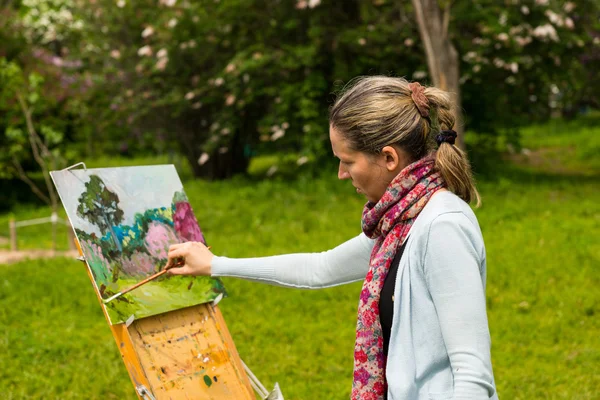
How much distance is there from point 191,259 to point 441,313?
0.98 meters

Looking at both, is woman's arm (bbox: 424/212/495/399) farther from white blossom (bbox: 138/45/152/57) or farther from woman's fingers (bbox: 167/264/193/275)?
white blossom (bbox: 138/45/152/57)

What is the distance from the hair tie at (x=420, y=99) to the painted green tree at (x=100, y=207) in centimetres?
125

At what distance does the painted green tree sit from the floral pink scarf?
3.46 ft

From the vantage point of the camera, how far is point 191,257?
97.4 inches

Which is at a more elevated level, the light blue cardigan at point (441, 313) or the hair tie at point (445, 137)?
the hair tie at point (445, 137)

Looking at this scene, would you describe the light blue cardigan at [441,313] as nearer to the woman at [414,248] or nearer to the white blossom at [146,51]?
the woman at [414,248]

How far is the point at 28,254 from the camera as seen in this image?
7.79 m

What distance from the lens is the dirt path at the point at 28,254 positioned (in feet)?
24.0

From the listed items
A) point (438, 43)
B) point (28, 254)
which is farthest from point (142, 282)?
point (438, 43)

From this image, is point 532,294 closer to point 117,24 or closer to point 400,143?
point 400,143

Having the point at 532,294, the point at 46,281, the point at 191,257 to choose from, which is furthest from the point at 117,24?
the point at 191,257

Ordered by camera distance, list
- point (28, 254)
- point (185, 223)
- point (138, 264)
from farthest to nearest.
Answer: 1. point (28, 254)
2. point (185, 223)
3. point (138, 264)

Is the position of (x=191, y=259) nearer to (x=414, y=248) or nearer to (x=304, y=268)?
(x=304, y=268)

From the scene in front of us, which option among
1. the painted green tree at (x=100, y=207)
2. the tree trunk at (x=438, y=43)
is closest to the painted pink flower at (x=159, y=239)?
the painted green tree at (x=100, y=207)
